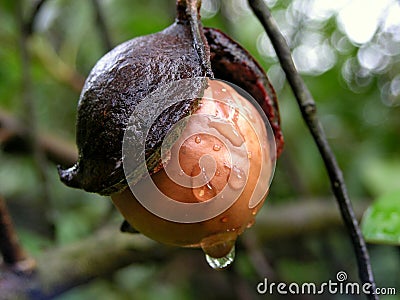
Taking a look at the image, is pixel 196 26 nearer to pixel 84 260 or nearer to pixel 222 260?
pixel 222 260

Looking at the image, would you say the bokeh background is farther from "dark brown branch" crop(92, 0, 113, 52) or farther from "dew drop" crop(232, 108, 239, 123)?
"dew drop" crop(232, 108, 239, 123)

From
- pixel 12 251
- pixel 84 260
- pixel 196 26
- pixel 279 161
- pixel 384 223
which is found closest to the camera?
pixel 196 26

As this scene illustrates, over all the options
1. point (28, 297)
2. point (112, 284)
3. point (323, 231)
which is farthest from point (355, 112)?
point (28, 297)

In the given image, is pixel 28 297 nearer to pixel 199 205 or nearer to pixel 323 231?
pixel 199 205

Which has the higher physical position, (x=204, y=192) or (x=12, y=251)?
(x=204, y=192)

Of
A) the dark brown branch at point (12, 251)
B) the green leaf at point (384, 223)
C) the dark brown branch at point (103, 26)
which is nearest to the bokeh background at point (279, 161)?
the dark brown branch at point (103, 26)

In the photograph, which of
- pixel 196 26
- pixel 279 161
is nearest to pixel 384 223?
pixel 196 26

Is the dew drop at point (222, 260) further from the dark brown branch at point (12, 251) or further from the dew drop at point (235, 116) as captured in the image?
the dark brown branch at point (12, 251)

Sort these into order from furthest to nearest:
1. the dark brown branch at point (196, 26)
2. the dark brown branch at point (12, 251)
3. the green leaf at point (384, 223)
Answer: the dark brown branch at point (12, 251) < the green leaf at point (384, 223) < the dark brown branch at point (196, 26)
